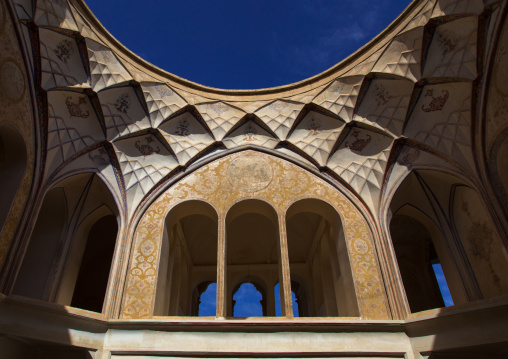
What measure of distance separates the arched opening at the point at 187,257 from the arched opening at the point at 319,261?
229 centimetres

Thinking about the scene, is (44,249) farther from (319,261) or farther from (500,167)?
(500,167)

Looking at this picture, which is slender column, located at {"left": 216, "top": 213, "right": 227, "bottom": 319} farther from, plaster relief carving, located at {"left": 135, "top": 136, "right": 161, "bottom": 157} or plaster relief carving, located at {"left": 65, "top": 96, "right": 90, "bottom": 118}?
plaster relief carving, located at {"left": 65, "top": 96, "right": 90, "bottom": 118}

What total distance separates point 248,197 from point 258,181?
519 mm

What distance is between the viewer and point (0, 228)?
5109 mm

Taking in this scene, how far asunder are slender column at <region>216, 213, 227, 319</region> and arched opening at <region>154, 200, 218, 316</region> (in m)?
0.46

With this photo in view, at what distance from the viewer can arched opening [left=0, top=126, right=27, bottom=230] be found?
549cm

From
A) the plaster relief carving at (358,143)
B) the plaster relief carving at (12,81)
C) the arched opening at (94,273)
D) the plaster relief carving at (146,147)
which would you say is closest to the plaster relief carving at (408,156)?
the plaster relief carving at (358,143)

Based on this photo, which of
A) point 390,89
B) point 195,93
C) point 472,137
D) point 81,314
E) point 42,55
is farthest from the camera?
point 195,93

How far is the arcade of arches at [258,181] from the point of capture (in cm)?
554

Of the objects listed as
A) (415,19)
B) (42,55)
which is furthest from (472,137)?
(42,55)

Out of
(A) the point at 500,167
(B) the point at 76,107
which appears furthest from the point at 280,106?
(A) the point at 500,167

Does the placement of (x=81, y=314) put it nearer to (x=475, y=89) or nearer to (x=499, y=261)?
(x=499, y=261)

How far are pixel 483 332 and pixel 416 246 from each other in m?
6.46

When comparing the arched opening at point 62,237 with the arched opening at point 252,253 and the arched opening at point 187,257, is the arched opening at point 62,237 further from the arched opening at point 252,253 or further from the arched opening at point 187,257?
the arched opening at point 252,253
